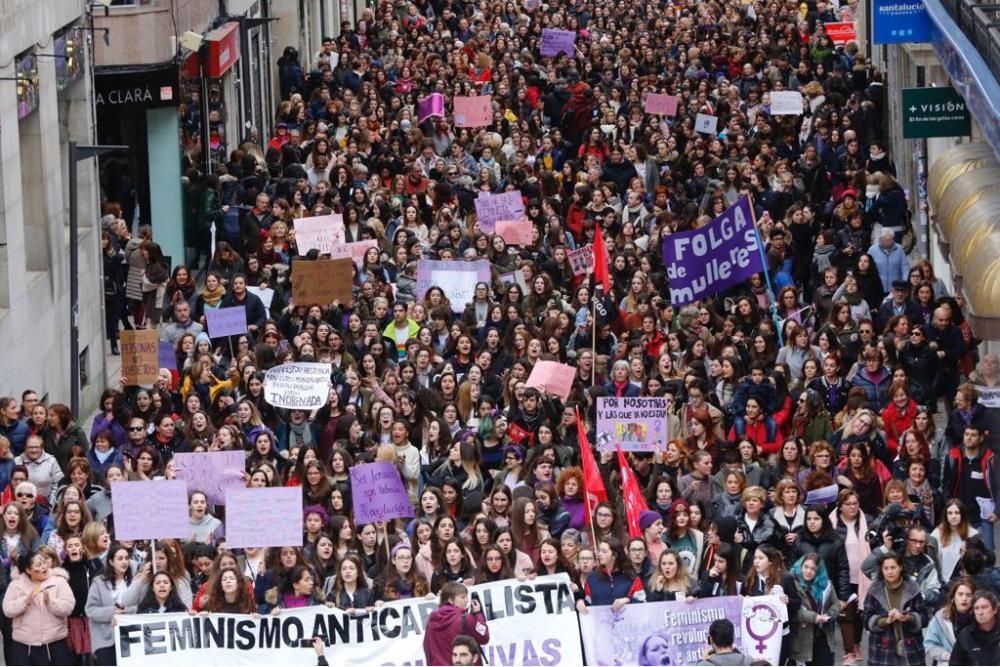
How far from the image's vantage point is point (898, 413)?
21156 mm

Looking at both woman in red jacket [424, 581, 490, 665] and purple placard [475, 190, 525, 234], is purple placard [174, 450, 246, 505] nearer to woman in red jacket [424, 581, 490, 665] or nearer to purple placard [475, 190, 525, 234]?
woman in red jacket [424, 581, 490, 665]

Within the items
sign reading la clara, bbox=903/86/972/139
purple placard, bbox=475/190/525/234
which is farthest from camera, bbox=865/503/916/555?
sign reading la clara, bbox=903/86/972/139

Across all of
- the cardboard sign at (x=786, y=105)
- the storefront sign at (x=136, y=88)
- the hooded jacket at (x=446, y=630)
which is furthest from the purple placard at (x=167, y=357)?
the cardboard sign at (x=786, y=105)

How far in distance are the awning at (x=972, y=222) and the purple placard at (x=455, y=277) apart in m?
4.43

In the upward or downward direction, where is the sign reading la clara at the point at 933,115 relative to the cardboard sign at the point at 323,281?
upward

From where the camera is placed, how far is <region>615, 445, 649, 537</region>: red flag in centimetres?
1889

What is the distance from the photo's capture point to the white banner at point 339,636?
17.4 m

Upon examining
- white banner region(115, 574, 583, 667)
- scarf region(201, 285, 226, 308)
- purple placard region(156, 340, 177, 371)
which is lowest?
white banner region(115, 574, 583, 667)

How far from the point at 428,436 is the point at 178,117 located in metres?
14.4

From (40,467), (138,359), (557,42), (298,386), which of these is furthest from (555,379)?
(557,42)

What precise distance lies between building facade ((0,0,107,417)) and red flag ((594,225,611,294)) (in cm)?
510

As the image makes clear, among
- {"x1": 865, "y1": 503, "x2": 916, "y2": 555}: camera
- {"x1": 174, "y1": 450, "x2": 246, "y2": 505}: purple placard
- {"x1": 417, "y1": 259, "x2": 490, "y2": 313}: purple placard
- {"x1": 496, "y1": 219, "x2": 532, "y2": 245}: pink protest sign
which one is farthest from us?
{"x1": 496, "y1": 219, "x2": 532, "y2": 245}: pink protest sign

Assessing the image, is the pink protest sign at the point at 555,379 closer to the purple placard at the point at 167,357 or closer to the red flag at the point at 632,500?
the red flag at the point at 632,500

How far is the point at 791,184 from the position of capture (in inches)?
1168
